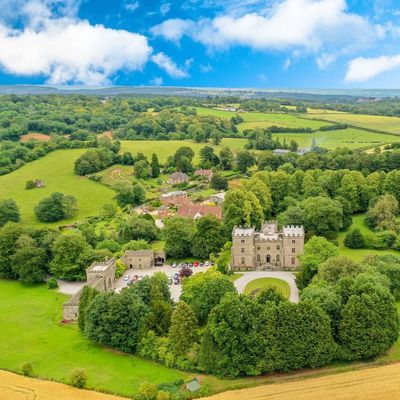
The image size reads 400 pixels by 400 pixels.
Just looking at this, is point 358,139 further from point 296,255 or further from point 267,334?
point 267,334

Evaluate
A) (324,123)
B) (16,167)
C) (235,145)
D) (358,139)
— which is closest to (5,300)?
(16,167)

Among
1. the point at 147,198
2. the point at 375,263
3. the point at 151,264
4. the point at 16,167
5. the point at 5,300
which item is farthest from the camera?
the point at 16,167

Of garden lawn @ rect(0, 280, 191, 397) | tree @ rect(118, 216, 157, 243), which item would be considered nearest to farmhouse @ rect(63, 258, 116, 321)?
garden lawn @ rect(0, 280, 191, 397)

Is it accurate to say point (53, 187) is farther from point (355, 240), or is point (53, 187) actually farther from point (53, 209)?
point (355, 240)

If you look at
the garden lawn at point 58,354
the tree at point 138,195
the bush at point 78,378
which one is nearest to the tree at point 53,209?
the tree at point 138,195

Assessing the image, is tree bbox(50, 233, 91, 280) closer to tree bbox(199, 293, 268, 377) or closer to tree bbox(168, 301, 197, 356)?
tree bbox(168, 301, 197, 356)

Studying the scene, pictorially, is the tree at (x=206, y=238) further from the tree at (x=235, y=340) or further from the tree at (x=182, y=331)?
the tree at (x=235, y=340)
